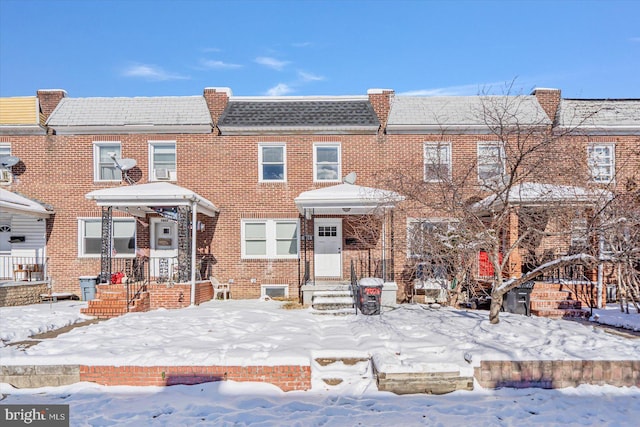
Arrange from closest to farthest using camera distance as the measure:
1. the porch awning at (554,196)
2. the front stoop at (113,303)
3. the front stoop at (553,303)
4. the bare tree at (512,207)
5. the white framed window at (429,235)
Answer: the bare tree at (512,207), the porch awning at (554,196), the white framed window at (429,235), the front stoop at (553,303), the front stoop at (113,303)

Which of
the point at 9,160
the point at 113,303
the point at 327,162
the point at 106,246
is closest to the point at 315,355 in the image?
the point at 113,303

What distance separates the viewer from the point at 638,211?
301 inches

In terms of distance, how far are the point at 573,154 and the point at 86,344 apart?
35.2 ft

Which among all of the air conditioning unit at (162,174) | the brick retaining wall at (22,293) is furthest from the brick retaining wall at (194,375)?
the air conditioning unit at (162,174)

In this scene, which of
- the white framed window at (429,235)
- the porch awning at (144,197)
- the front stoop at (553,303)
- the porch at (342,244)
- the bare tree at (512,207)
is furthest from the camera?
the porch at (342,244)

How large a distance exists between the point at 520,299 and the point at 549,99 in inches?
324

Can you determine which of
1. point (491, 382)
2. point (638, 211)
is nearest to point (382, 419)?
point (491, 382)

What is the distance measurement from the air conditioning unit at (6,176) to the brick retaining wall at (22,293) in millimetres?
3847

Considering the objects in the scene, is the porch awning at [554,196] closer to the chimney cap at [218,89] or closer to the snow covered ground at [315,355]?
the snow covered ground at [315,355]

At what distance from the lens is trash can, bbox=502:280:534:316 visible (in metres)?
9.99

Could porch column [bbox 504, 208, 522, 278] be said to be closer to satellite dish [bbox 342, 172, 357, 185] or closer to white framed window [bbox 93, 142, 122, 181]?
satellite dish [bbox 342, 172, 357, 185]

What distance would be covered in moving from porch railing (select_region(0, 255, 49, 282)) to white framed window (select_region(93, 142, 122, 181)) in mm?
3364

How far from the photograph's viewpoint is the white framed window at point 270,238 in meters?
13.5

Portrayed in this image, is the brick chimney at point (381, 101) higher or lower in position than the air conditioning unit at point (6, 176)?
higher
